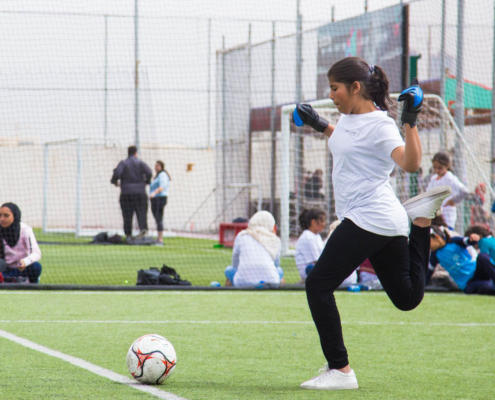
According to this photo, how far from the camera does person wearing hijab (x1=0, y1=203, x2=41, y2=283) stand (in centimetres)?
977

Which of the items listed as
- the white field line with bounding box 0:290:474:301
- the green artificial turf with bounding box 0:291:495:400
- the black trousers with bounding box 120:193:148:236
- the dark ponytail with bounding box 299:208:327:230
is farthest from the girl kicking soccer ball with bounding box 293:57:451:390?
the black trousers with bounding box 120:193:148:236

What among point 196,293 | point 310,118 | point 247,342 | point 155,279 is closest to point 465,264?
point 196,293

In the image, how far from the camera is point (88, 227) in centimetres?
2228

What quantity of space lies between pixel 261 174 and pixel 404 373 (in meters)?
15.1

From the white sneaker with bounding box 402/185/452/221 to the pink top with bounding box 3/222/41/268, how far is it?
253 inches

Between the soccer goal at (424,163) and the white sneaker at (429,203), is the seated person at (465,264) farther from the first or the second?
the white sneaker at (429,203)

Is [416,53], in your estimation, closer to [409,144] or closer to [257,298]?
[257,298]

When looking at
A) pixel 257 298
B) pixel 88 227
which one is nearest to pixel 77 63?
pixel 257 298

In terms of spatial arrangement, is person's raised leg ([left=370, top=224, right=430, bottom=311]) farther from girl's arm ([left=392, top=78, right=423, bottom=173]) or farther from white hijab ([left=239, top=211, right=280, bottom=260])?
white hijab ([left=239, top=211, right=280, bottom=260])

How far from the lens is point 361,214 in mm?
4336

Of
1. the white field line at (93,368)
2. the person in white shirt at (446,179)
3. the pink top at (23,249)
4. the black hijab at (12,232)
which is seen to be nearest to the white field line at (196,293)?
the pink top at (23,249)

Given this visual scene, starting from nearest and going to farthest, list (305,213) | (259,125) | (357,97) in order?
(357,97) → (305,213) → (259,125)

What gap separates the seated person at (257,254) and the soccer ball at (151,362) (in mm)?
5179

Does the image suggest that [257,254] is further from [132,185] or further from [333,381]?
[132,185]
